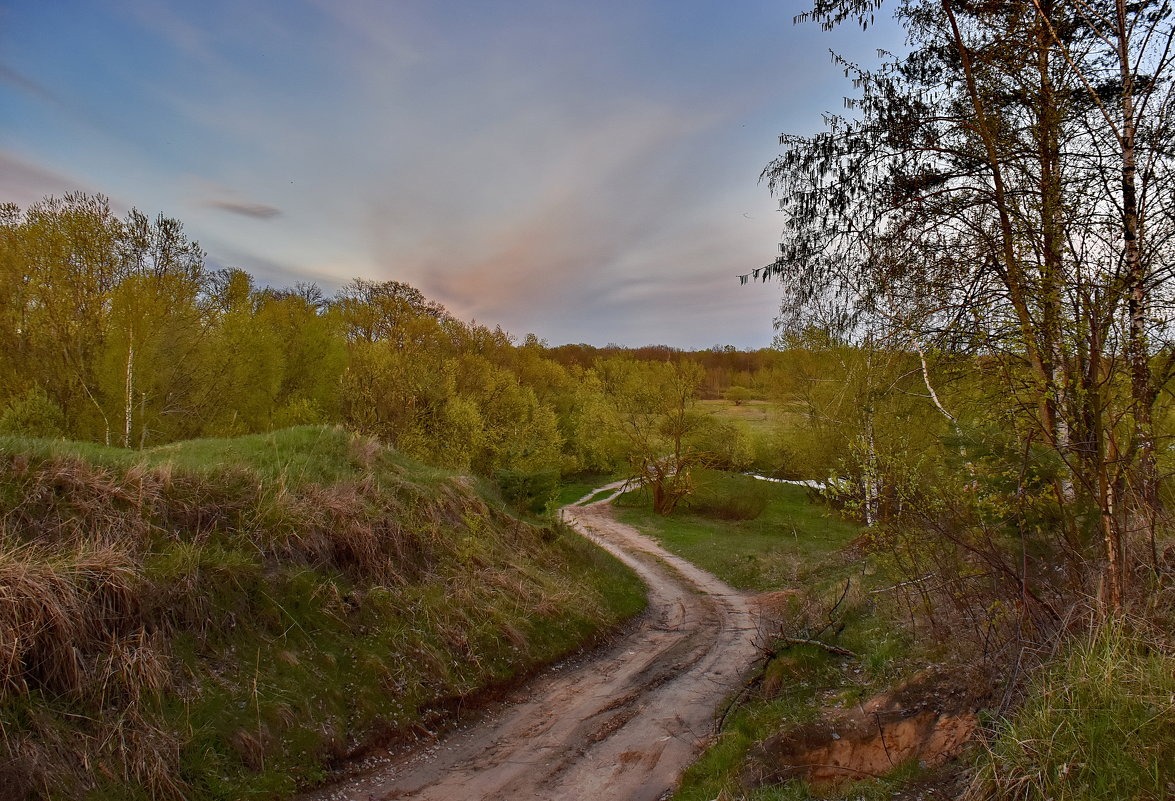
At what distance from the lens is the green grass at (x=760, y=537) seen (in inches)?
744

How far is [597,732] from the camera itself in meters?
8.12

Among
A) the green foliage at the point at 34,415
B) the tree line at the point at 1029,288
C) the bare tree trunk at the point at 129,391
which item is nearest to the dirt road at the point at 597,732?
the tree line at the point at 1029,288

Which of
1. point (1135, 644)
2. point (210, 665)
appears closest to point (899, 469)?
point (1135, 644)

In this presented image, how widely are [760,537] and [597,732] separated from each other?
2164 cm

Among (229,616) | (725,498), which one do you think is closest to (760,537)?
(725,498)

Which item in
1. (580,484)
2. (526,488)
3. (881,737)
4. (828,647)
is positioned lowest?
(580,484)

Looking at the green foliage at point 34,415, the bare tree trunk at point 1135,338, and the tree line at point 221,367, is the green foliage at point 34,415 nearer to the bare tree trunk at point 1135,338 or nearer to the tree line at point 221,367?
the tree line at point 221,367

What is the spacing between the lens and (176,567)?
7453mm

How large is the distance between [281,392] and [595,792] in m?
23.2

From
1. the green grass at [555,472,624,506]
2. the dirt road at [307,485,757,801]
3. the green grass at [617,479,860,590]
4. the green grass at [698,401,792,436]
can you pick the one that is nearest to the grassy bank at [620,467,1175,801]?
the dirt road at [307,485,757,801]

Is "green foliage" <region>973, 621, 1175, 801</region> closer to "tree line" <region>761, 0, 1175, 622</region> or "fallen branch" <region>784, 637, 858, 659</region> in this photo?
"tree line" <region>761, 0, 1175, 622</region>

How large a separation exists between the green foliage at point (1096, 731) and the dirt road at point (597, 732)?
13.6ft

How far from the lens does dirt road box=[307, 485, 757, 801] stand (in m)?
6.73

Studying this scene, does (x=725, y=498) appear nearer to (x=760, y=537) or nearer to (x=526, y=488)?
(x=760, y=537)
